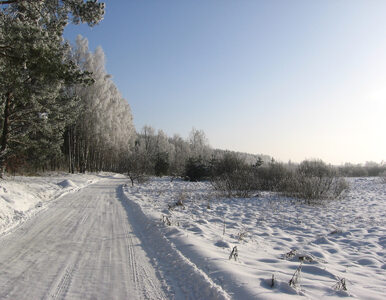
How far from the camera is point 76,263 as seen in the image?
4320 millimetres

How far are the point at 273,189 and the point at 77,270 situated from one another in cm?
1583

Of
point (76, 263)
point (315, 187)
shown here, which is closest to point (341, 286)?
point (76, 263)

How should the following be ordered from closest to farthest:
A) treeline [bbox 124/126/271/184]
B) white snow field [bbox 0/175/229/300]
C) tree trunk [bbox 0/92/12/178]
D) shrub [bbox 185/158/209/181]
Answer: white snow field [bbox 0/175/229/300], tree trunk [bbox 0/92/12/178], treeline [bbox 124/126/271/184], shrub [bbox 185/158/209/181]

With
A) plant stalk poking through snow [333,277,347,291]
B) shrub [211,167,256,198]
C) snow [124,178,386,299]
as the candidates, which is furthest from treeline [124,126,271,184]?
plant stalk poking through snow [333,277,347,291]

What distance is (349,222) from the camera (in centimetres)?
855

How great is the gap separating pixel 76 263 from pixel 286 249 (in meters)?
4.03

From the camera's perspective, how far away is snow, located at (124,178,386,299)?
3.51m

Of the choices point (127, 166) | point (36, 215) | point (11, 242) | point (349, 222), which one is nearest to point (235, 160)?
point (127, 166)

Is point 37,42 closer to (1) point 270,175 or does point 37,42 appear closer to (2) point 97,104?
(1) point 270,175

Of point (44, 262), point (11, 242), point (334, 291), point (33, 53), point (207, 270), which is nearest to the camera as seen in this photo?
point (334, 291)

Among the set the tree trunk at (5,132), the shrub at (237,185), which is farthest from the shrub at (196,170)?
the tree trunk at (5,132)

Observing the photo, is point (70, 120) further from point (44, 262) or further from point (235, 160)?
Answer: point (44, 262)

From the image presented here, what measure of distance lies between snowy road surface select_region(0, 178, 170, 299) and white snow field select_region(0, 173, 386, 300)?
13 mm

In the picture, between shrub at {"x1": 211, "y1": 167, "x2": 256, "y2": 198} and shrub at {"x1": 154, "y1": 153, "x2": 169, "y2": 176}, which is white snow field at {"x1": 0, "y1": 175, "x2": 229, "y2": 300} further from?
shrub at {"x1": 154, "y1": 153, "x2": 169, "y2": 176}
